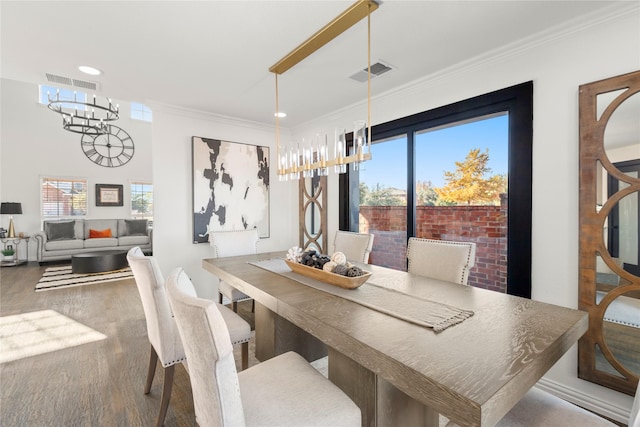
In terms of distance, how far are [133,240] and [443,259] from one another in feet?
24.1

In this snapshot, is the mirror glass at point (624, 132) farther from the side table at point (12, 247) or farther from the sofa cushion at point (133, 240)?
the side table at point (12, 247)

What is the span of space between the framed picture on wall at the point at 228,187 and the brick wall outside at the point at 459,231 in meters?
1.69

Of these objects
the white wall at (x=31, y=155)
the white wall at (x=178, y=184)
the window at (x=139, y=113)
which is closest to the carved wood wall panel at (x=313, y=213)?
the white wall at (x=178, y=184)

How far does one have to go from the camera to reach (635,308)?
1.73 metres

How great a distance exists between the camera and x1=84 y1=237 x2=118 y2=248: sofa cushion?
6.49 m

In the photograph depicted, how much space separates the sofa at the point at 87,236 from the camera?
6156 mm

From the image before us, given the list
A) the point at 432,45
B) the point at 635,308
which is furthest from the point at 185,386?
the point at 432,45

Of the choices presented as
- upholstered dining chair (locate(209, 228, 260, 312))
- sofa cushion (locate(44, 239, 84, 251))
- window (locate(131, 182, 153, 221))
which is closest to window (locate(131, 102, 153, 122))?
window (locate(131, 182, 153, 221))

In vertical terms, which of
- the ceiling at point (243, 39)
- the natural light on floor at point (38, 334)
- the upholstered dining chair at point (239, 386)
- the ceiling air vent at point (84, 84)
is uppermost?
the ceiling air vent at point (84, 84)

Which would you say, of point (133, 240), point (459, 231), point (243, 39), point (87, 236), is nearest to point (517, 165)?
point (459, 231)

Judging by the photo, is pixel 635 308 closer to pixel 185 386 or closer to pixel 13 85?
pixel 185 386

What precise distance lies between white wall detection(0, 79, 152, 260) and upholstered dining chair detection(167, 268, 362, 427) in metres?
7.80

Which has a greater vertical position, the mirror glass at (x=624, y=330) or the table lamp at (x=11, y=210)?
A: the table lamp at (x=11, y=210)

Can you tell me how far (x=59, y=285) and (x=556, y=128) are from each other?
6.51 metres
